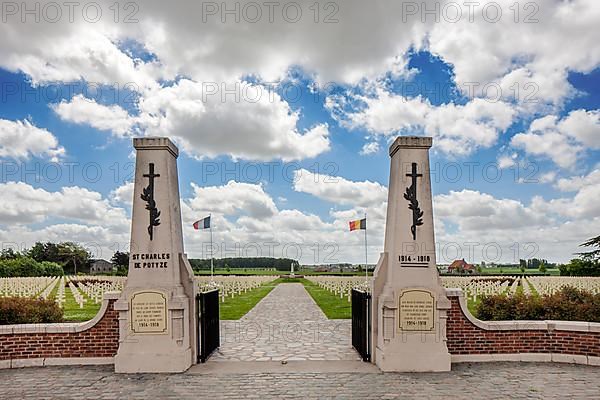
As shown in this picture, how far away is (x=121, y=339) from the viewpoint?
30.6 ft

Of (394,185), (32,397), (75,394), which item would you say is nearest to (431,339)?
→ (394,185)

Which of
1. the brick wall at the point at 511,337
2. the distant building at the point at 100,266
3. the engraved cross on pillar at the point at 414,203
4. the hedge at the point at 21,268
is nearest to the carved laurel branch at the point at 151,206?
the engraved cross on pillar at the point at 414,203

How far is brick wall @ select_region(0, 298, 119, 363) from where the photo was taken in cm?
947

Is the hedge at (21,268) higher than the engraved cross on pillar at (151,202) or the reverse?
the reverse

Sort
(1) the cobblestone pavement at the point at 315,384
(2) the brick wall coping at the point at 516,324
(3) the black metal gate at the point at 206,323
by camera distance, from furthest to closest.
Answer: (3) the black metal gate at the point at 206,323 → (2) the brick wall coping at the point at 516,324 → (1) the cobblestone pavement at the point at 315,384

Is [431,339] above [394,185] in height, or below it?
below

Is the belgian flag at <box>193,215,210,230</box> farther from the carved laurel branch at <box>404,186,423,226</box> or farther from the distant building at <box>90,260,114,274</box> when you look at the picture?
the distant building at <box>90,260,114,274</box>

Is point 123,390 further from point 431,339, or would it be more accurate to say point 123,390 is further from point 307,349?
point 431,339

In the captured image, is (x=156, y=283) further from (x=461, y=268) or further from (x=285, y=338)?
(x=461, y=268)

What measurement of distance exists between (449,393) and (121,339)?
6.06m

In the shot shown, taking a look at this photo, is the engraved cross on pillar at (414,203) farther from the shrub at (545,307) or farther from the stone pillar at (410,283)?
the shrub at (545,307)

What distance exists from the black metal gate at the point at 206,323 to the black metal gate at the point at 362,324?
10.8ft

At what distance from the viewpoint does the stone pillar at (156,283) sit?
928 centimetres

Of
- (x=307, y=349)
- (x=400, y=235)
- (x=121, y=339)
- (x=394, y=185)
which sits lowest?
(x=307, y=349)
